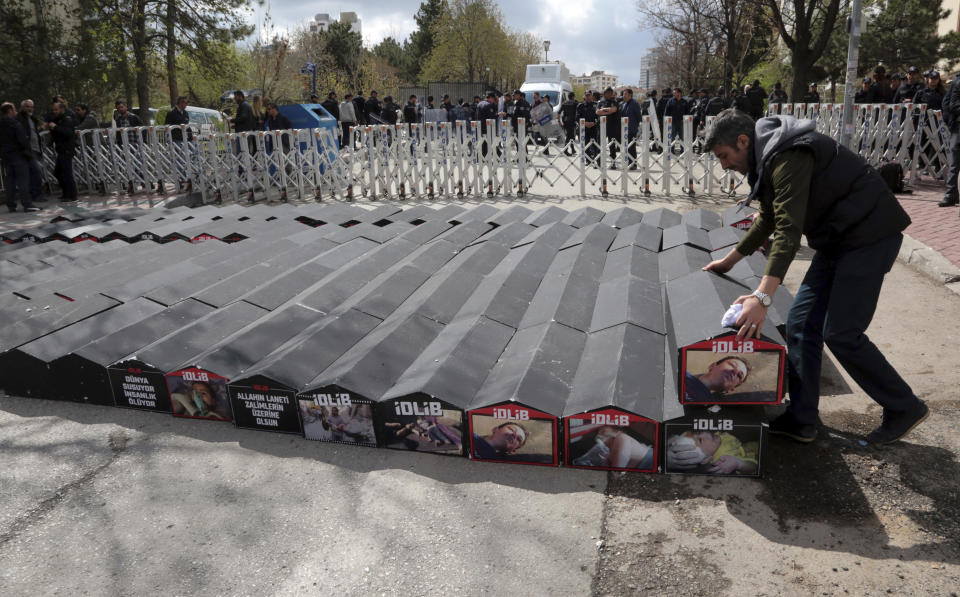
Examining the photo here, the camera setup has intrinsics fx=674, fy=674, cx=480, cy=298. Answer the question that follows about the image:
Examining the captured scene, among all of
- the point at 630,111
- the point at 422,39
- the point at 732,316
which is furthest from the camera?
the point at 422,39

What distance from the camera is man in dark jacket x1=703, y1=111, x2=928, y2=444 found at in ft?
9.52

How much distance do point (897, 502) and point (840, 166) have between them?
1.51 m

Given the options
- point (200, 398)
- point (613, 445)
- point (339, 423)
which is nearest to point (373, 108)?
point (200, 398)

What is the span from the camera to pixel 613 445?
3305mm

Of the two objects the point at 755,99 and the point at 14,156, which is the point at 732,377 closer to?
the point at 14,156

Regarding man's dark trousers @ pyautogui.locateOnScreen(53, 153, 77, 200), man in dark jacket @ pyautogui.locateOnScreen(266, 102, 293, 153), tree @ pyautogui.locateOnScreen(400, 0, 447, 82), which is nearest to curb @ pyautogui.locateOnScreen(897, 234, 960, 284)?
man in dark jacket @ pyautogui.locateOnScreen(266, 102, 293, 153)

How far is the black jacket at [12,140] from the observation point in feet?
39.1

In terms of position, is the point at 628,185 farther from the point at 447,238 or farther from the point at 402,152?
the point at 447,238

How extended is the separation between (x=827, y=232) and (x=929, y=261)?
4.59 m

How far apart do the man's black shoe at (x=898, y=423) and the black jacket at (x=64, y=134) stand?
14.9 metres

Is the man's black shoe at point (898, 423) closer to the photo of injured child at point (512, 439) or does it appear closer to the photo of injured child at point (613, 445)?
the photo of injured child at point (613, 445)

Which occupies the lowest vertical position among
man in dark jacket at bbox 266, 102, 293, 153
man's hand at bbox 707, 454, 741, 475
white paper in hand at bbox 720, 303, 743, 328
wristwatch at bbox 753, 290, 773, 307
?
man's hand at bbox 707, 454, 741, 475

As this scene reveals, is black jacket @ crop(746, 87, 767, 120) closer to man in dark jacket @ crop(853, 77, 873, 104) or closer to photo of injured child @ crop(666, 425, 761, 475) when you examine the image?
man in dark jacket @ crop(853, 77, 873, 104)

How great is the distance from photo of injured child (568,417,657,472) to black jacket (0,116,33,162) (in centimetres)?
1278
